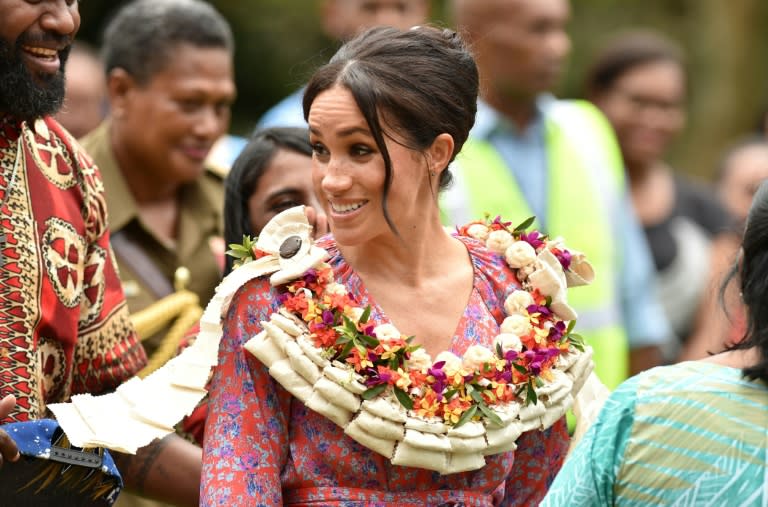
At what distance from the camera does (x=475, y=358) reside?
461 centimetres

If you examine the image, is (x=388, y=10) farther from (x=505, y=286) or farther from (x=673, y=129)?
(x=505, y=286)

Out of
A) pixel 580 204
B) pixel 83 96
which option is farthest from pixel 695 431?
pixel 83 96

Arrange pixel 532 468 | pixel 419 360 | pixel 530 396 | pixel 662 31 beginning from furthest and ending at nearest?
1. pixel 662 31
2. pixel 532 468
3. pixel 530 396
4. pixel 419 360

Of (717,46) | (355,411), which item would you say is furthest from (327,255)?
(717,46)

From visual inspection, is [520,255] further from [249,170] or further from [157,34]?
[157,34]

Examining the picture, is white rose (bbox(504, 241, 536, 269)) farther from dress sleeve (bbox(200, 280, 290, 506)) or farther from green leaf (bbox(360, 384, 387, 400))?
dress sleeve (bbox(200, 280, 290, 506))

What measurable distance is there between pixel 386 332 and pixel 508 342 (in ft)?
1.26

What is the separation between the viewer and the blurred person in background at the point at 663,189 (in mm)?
9172

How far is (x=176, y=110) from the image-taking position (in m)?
6.64

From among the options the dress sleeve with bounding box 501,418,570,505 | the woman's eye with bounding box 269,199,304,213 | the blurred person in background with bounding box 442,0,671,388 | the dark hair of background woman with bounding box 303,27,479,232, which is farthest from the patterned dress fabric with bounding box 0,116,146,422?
the blurred person in background with bounding box 442,0,671,388

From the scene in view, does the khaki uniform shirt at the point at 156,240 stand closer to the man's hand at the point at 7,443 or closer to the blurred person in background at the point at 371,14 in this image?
the blurred person in background at the point at 371,14

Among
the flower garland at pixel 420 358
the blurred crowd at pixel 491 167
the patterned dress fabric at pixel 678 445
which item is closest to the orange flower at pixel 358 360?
the flower garland at pixel 420 358

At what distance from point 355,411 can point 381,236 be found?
0.56 meters

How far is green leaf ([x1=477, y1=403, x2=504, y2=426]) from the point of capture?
453cm
